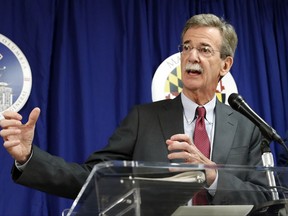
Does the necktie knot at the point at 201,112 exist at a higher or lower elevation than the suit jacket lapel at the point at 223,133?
higher

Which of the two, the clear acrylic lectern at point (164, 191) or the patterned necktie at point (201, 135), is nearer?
the clear acrylic lectern at point (164, 191)

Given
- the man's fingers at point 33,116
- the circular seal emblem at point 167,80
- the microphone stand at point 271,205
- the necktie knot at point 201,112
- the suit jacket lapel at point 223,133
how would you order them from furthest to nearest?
the circular seal emblem at point 167,80 → the necktie knot at point 201,112 → the suit jacket lapel at point 223,133 → the man's fingers at point 33,116 → the microphone stand at point 271,205

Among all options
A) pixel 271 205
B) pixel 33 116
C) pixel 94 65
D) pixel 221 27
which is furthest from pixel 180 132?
pixel 94 65

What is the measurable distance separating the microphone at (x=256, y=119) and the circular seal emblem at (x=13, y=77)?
1.72 metres

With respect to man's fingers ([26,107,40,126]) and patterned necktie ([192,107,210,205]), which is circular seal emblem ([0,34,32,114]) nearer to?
patterned necktie ([192,107,210,205])

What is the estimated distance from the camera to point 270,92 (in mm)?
3750

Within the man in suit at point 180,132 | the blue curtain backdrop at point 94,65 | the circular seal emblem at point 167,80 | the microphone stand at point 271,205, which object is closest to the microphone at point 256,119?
the man in suit at point 180,132

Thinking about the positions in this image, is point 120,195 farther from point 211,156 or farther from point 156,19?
point 156,19

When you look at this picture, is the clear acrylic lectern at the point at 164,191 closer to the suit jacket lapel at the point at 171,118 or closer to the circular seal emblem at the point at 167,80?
the suit jacket lapel at the point at 171,118

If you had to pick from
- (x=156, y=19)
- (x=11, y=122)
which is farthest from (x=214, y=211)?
(x=156, y=19)

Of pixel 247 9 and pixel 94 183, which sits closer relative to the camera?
pixel 94 183

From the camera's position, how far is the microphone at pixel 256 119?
4.68 feet

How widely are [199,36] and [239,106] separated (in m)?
0.80

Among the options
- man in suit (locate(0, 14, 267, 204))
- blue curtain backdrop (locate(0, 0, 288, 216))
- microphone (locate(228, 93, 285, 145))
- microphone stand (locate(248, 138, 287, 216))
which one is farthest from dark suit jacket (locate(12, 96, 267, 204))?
blue curtain backdrop (locate(0, 0, 288, 216))
